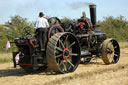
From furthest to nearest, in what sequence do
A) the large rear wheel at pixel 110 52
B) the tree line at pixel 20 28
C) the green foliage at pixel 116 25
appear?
the green foliage at pixel 116 25, the tree line at pixel 20 28, the large rear wheel at pixel 110 52

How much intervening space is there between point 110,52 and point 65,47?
296 centimetres

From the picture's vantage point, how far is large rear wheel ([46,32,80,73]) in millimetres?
7160

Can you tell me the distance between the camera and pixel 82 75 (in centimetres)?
749

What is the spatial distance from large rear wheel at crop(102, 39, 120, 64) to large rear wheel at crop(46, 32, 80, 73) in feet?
6.26

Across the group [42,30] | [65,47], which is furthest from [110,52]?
[42,30]

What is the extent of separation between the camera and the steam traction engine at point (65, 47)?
7328 millimetres

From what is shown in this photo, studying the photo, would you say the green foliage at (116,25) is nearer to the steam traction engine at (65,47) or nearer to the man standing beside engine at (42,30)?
the steam traction engine at (65,47)

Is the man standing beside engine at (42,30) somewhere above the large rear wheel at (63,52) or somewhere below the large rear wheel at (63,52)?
above

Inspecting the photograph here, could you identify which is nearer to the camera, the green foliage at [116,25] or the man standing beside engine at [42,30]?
the man standing beside engine at [42,30]

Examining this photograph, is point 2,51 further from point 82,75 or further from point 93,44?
point 82,75

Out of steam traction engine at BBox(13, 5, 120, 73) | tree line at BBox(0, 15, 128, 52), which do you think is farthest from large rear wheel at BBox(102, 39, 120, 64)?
tree line at BBox(0, 15, 128, 52)

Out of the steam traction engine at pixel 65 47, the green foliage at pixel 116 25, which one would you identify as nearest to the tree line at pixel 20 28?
the green foliage at pixel 116 25

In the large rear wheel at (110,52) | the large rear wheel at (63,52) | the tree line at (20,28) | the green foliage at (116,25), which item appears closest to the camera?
the large rear wheel at (63,52)

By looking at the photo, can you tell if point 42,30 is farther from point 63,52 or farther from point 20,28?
point 20,28
